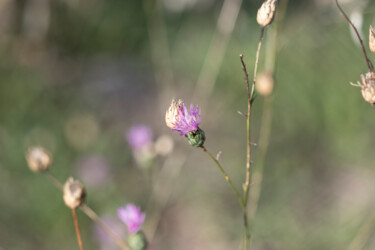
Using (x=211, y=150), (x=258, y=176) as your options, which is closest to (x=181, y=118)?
(x=258, y=176)

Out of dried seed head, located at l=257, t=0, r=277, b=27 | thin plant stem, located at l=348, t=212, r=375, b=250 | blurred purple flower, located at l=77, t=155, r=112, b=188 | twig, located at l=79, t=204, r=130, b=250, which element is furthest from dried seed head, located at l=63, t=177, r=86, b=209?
blurred purple flower, located at l=77, t=155, r=112, b=188

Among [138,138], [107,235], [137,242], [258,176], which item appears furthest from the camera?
[107,235]

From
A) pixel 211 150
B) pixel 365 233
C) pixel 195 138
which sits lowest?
pixel 365 233

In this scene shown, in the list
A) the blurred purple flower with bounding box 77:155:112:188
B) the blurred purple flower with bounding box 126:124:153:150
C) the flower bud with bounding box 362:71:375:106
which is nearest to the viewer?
the flower bud with bounding box 362:71:375:106

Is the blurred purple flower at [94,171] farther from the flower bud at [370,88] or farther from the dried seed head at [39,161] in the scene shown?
the flower bud at [370,88]

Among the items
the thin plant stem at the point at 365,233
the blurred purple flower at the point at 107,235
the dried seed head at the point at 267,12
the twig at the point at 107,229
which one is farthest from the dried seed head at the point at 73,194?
the blurred purple flower at the point at 107,235

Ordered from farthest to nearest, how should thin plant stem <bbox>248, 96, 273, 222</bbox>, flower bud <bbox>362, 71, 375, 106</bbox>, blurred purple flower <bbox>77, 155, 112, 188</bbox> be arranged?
blurred purple flower <bbox>77, 155, 112, 188</bbox> < thin plant stem <bbox>248, 96, 273, 222</bbox> < flower bud <bbox>362, 71, 375, 106</bbox>

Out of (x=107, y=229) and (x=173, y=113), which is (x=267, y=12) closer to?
(x=173, y=113)

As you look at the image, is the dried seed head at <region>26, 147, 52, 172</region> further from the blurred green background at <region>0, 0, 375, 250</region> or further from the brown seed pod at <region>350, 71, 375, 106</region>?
the brown seed pod at <region>350, 71, 375, 106</region>
